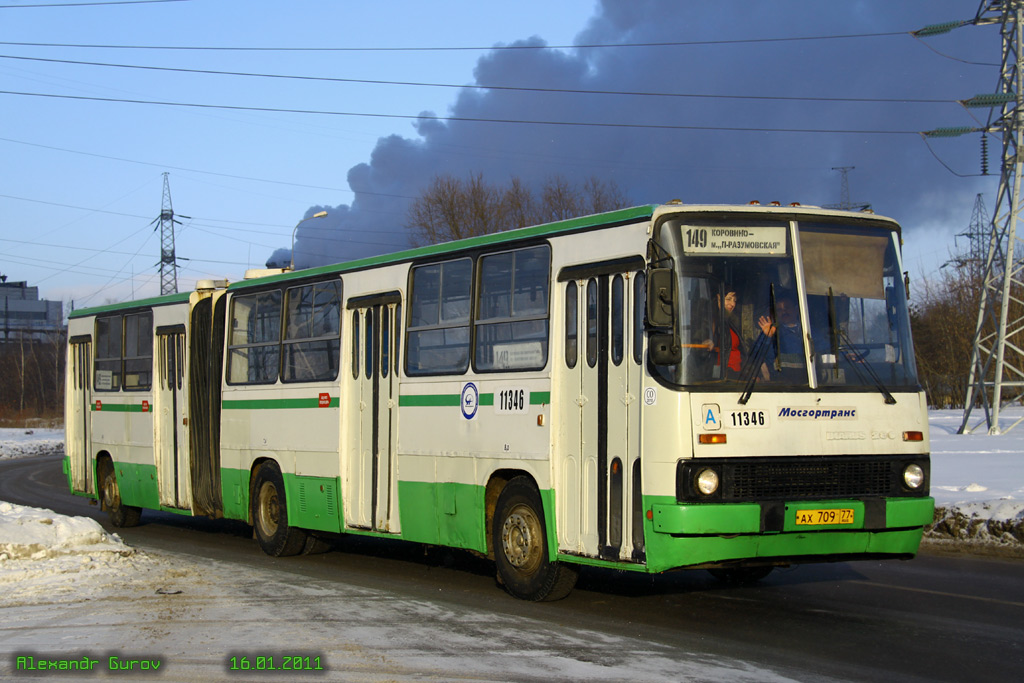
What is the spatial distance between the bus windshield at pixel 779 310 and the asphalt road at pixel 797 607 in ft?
6.17

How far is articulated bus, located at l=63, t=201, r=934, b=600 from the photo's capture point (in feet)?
29.2

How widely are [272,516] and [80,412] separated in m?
6.74

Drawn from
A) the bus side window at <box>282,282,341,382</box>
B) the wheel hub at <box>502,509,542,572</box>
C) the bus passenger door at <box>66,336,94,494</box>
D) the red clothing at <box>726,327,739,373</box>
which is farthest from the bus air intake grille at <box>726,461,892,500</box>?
the bus passenger door at <box>66,336,94,494</box>

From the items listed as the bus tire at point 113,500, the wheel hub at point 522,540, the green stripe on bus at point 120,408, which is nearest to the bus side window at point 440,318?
the wheel hub at point 522,540

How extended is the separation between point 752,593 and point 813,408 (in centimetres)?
245

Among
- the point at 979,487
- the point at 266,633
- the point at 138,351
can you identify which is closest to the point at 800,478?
the point at 266,633

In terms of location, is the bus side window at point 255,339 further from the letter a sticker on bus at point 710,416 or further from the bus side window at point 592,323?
the letter a sticker on bus at point 710,416

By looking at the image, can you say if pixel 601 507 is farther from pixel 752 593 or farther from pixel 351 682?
pixel 351 682

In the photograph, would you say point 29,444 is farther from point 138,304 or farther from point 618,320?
point 618,320

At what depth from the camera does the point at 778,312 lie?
9156 mm

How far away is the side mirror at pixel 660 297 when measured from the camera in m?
8.72

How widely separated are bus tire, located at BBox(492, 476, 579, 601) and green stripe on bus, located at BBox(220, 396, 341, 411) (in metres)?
3.46

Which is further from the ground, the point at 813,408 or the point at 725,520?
the point at 813,408

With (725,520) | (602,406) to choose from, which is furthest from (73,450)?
(725,520)
